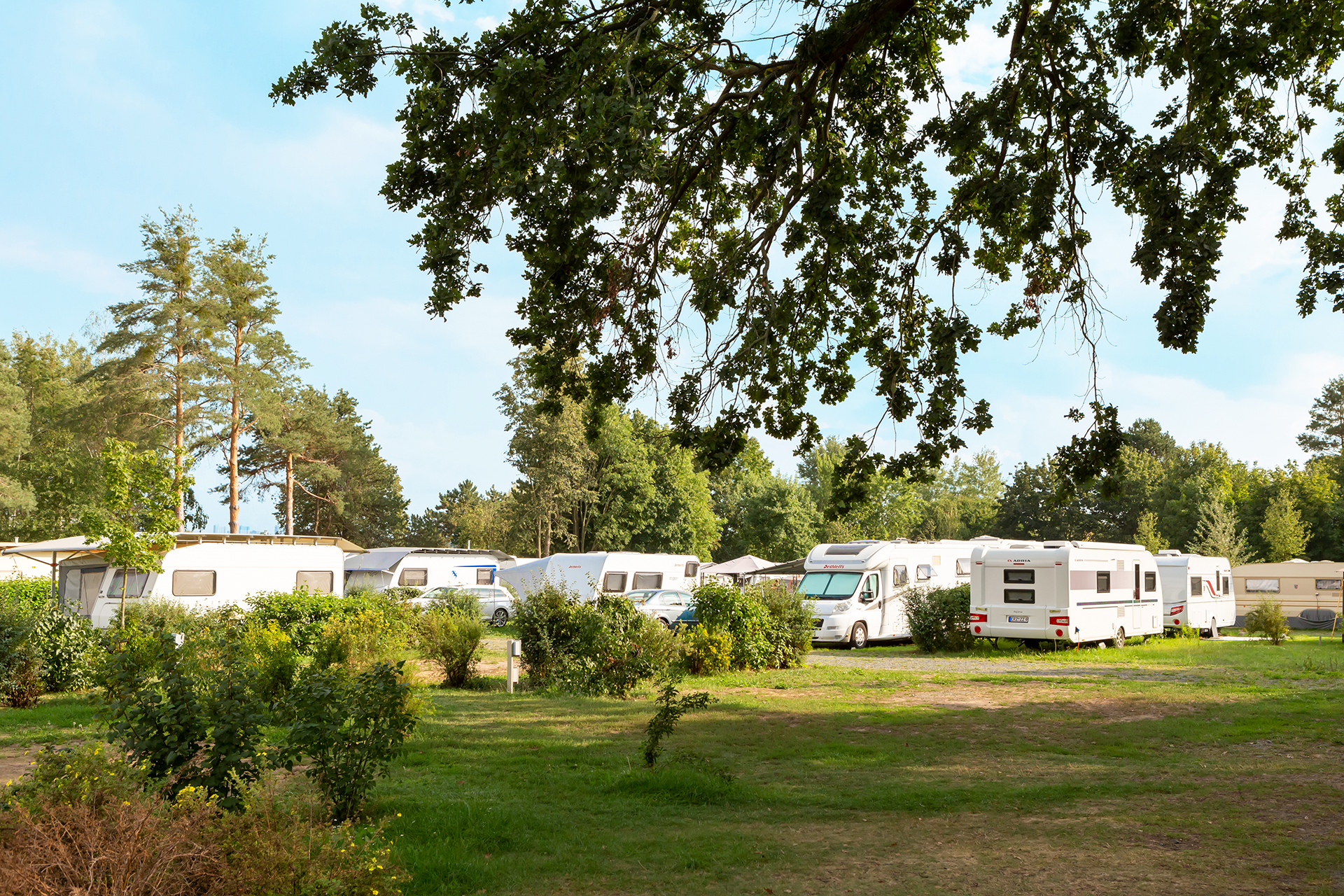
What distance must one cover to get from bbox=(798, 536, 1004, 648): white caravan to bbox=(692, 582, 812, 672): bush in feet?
14.0

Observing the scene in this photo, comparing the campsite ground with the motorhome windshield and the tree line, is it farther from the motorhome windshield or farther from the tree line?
the tree line

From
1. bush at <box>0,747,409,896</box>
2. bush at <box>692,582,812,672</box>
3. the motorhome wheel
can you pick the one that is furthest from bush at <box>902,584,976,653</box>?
bush at <box>0,747,409,896</box>

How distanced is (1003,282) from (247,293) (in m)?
33.5

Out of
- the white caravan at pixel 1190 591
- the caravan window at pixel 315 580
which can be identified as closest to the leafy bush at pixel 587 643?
the caravan window at pixel 315 580

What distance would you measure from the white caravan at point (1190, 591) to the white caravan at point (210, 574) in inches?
826

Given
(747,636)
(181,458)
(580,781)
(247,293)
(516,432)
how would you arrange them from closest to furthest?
(580,781) → (747,636) → (181,458) → (247,293) → (516,432)

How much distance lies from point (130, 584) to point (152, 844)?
19.3 metres

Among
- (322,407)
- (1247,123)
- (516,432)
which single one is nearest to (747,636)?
(1247,123)

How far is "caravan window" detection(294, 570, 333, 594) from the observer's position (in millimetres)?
23125

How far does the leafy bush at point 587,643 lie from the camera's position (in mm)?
13586

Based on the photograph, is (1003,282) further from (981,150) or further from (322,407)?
(322,407)

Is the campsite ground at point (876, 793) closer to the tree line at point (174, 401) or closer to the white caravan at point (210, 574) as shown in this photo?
the white caravan at point (210, 574)

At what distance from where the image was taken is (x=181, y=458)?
766 inches

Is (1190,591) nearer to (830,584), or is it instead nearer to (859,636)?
(859,636)
